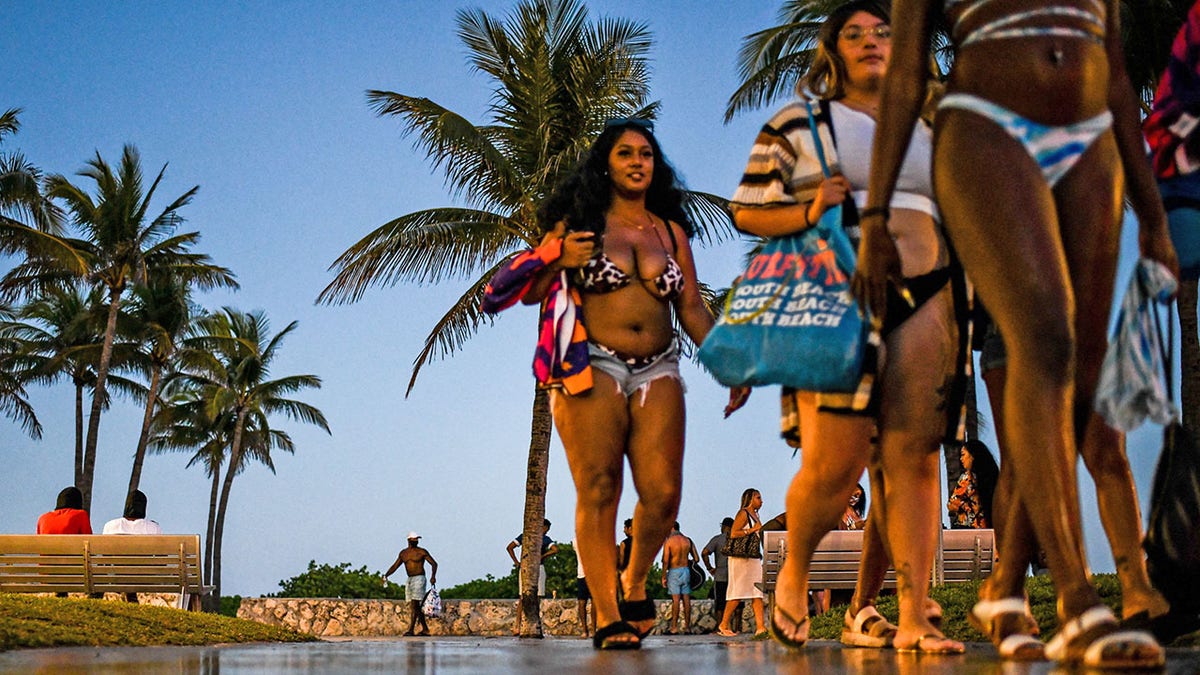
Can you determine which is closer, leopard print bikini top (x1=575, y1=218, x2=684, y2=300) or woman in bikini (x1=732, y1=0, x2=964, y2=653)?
woman in bikini (x1=732, y1=0, x2=964, y2=653)

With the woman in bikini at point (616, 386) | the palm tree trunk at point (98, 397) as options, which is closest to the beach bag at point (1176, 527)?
the woman in bikini at point (616, 386)

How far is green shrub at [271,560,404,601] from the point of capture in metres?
33.9

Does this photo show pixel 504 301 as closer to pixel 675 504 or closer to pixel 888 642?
pixel 675 504

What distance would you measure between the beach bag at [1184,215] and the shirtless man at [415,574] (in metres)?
20.8

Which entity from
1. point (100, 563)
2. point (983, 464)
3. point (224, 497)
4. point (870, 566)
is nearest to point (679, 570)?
point (100, 563)

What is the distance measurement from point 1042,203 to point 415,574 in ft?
70.7

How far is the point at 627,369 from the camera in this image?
5.13 meters

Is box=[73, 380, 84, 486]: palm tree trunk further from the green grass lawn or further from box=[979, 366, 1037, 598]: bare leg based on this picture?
box=[979, 366, 1037, 598]: bare leg

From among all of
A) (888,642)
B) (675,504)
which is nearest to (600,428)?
(675,504)

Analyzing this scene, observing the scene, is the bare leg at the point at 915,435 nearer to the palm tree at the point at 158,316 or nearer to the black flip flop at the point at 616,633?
the black flip flop at the point at 616,633

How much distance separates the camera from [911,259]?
3.84 meters

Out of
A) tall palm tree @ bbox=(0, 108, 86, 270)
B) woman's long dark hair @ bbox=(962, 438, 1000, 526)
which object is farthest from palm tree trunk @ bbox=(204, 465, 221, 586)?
woman's long dark hair @ bbox=(962, 438, 1000, 526)

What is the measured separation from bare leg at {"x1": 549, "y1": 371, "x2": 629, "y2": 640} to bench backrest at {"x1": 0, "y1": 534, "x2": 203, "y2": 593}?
35.0 ft

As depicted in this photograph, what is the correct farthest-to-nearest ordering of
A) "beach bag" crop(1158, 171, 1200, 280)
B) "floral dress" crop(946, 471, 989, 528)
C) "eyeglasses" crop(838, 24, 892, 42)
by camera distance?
"floral dress" crop(946, 471, 989, 528) → "eyeglasses" crop(838, 24, 892, 42) → "beach bag" crop(1158, 171, 1200, 280)
